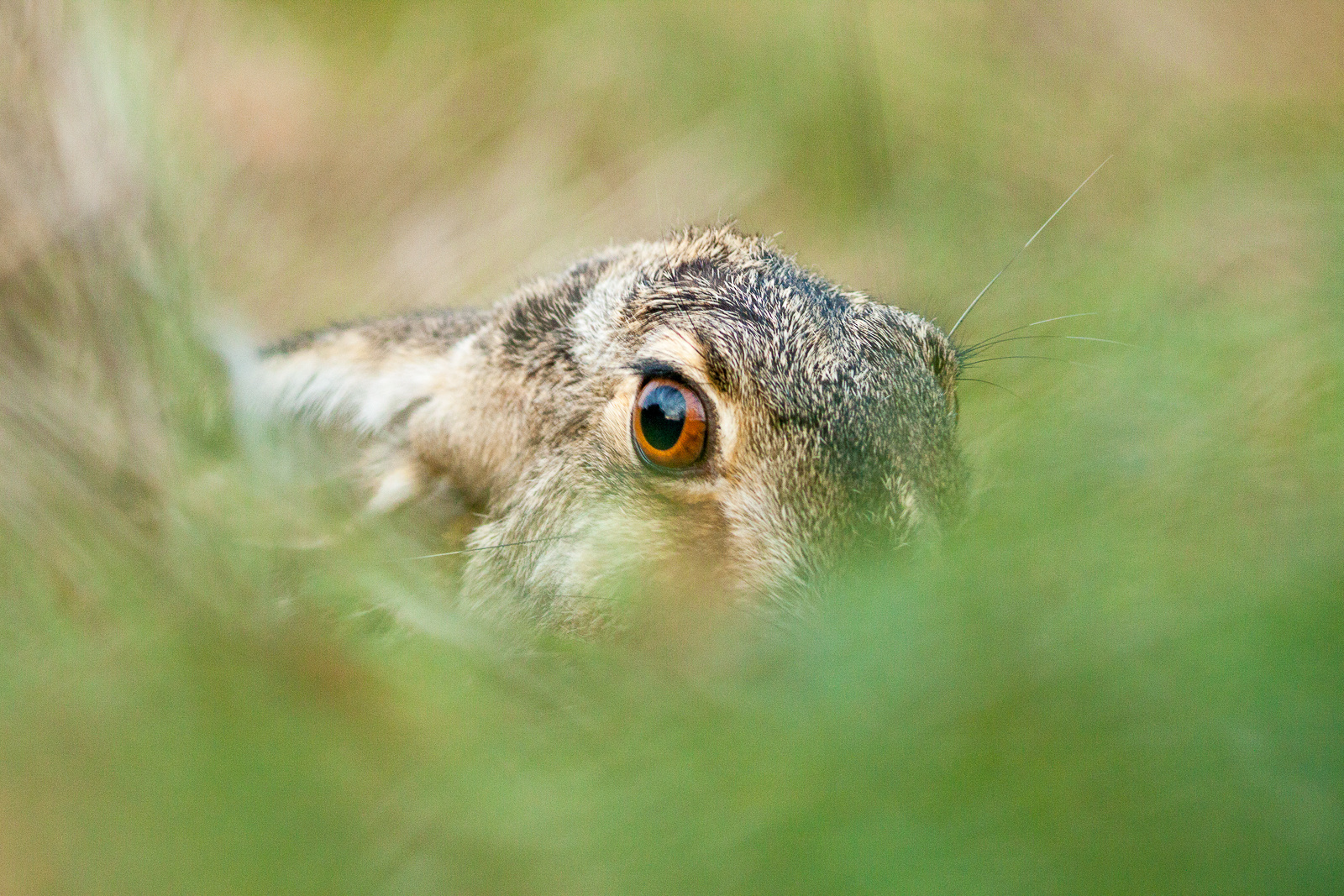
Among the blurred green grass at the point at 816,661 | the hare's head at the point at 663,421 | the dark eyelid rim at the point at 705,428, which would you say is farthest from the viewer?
the dark eyelid rim at the point at 705,428

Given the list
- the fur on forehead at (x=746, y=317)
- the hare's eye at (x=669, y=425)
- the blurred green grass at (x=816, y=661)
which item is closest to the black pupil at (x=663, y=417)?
the hare's eye at (x=669, y=425)

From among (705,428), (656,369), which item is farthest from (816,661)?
(656,369)

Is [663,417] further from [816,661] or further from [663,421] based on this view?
[816,661]

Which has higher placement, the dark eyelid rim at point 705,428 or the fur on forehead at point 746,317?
the fur on forehead at point 746,317

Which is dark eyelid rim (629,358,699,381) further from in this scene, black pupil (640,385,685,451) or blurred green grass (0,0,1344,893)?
blurred green grass (0,0,1344,893)

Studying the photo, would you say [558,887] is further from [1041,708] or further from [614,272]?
[614,272]

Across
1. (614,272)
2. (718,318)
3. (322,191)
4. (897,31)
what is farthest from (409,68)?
(718,318)

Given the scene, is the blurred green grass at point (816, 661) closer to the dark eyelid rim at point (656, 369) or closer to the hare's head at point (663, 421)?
the hare's head at point (663, 421)
